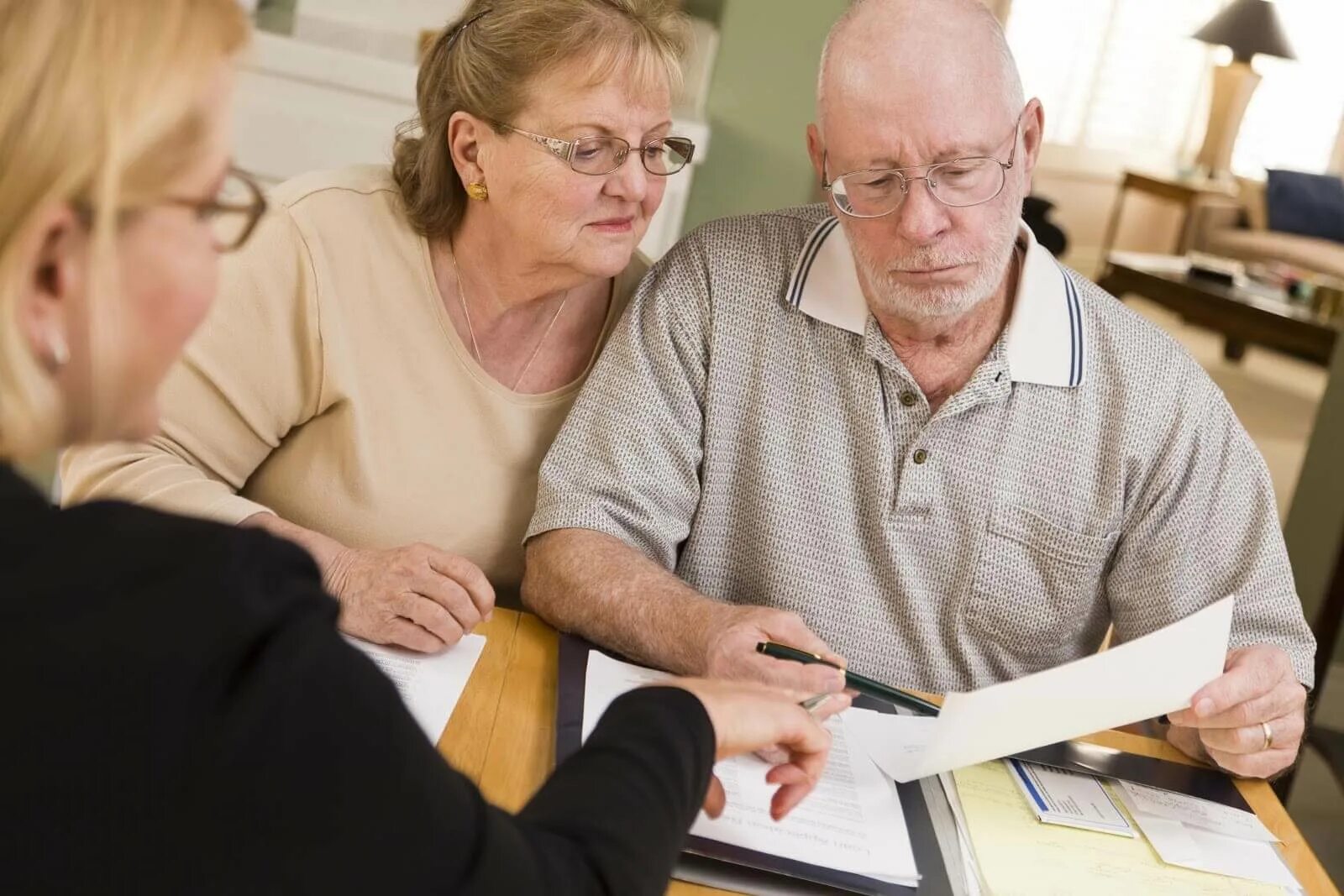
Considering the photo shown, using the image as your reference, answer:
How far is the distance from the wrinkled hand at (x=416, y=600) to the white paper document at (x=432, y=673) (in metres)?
0.01

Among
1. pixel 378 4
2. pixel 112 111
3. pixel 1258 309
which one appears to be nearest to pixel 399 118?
pixel 378 4

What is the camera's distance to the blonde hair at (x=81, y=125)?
0.67 metres

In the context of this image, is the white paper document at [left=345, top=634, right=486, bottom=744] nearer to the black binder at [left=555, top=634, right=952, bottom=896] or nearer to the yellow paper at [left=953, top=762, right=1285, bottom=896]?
the black binder at [left=555, top=634, right=952, bottom=896]

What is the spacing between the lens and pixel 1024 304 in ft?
5.60

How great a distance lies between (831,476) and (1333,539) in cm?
243

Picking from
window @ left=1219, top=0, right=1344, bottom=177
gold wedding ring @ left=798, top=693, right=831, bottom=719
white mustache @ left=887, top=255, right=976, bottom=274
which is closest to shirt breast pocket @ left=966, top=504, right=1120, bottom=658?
white mustache @ left=887, top=255, right=976, bottom=274

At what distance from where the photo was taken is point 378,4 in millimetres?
3568

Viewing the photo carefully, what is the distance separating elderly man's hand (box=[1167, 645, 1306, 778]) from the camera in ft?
4.60

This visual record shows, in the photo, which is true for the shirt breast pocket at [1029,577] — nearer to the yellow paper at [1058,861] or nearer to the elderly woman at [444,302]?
the yellow paper at [1058,861]

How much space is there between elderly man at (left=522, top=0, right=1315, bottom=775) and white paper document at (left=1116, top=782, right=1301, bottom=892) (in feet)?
0.90

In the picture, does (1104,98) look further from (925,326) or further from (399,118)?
(925,326)

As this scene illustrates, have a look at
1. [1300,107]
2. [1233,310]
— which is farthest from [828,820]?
[1300,107]

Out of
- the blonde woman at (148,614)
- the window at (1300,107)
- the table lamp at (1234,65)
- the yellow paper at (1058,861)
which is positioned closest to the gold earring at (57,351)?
the blonde woman at (148,614)

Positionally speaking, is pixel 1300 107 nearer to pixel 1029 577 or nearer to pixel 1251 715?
pixel 1029 577
